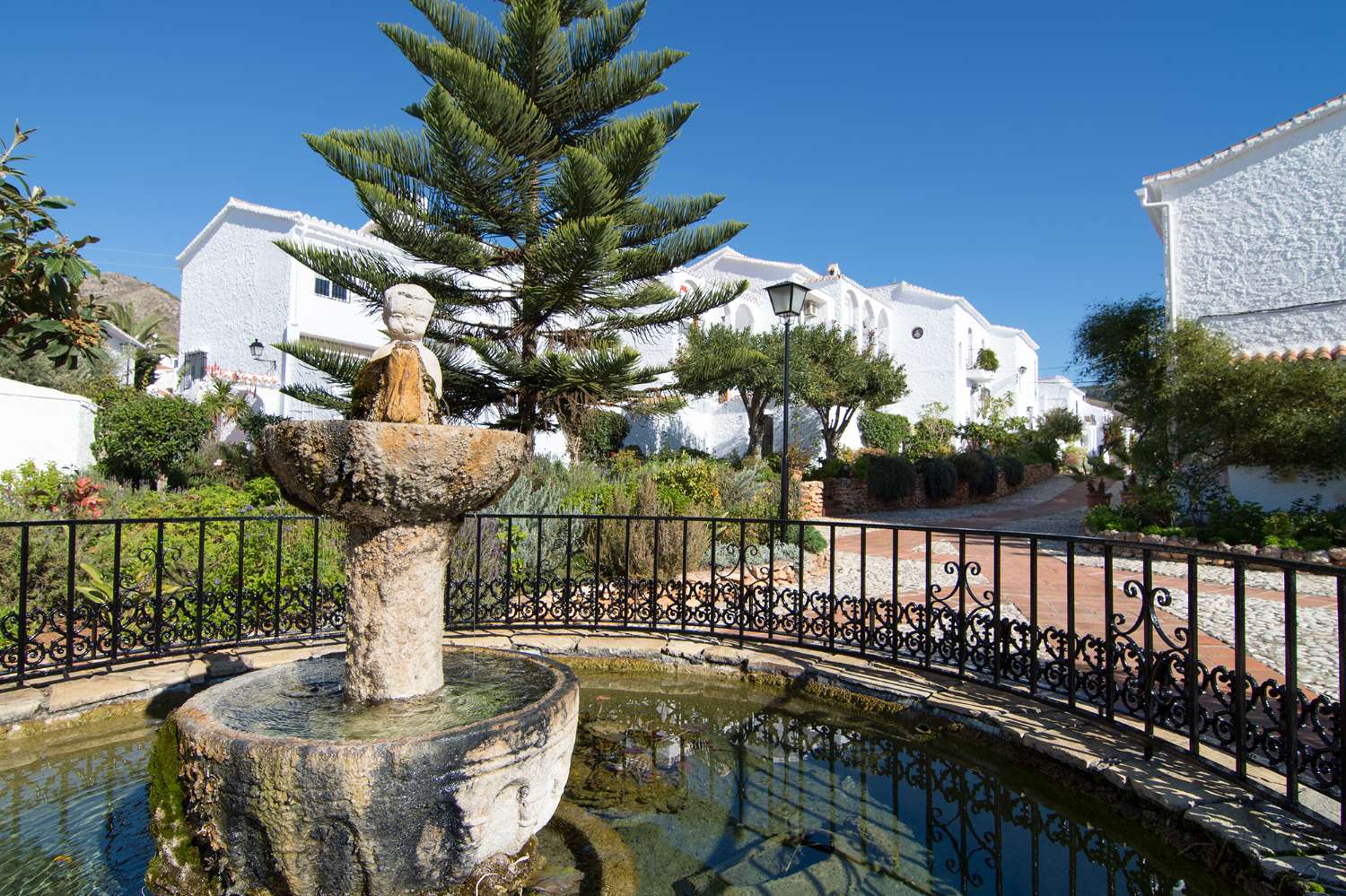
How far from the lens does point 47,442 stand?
11469mm

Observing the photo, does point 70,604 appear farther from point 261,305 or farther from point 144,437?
point 261,305

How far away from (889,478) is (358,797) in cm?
1859

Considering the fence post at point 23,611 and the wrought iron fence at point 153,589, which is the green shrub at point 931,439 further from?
the fence post at point 23,611

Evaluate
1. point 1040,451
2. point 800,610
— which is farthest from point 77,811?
point 1040,451

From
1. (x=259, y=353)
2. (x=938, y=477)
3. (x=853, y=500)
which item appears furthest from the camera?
(x=938, y=477)

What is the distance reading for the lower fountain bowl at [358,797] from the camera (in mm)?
1913

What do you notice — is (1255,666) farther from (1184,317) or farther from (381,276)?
(1184,317)

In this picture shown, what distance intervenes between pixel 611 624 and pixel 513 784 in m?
3.11

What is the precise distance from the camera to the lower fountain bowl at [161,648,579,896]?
191 centimetres

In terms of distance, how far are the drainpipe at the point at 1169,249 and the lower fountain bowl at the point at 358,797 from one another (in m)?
14.6

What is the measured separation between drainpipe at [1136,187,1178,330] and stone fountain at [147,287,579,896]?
14.4 m

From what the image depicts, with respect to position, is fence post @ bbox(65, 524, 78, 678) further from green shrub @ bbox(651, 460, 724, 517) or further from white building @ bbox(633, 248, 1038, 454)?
white building @ bbox(633, 248, 1038, 454)

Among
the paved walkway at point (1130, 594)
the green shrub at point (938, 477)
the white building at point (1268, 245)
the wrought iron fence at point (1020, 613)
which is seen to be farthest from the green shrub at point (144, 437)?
the white building at point (1268, 245)

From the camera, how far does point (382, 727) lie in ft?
7.23
